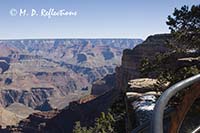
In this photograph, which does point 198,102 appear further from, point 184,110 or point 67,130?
point 67,130

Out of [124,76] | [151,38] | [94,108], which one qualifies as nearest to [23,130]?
[94,108]

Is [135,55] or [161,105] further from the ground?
[135,55]

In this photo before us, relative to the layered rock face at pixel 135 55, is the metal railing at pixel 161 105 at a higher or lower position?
lower

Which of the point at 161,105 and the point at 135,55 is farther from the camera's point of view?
the point at 135,55

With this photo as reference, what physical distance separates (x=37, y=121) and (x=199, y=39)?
401ft

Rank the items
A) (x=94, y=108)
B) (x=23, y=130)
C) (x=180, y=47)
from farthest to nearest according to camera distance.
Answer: (x=23, y=130), (x=94, y=108), (x=180, y=47)

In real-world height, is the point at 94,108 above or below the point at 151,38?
below

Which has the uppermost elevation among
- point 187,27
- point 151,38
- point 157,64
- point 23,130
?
point 151,38

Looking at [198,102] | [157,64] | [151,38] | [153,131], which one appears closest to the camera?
[153,131]

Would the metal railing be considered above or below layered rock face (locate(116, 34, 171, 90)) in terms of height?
below

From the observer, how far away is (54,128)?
111500mm

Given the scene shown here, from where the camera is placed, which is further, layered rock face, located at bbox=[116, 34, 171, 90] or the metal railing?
layered rock face, located at bbox=[116, 34, 171, 90]

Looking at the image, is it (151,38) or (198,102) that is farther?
(151,38)

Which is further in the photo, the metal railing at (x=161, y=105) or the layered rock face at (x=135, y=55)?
the layered rock face at (x=135, y=55)
